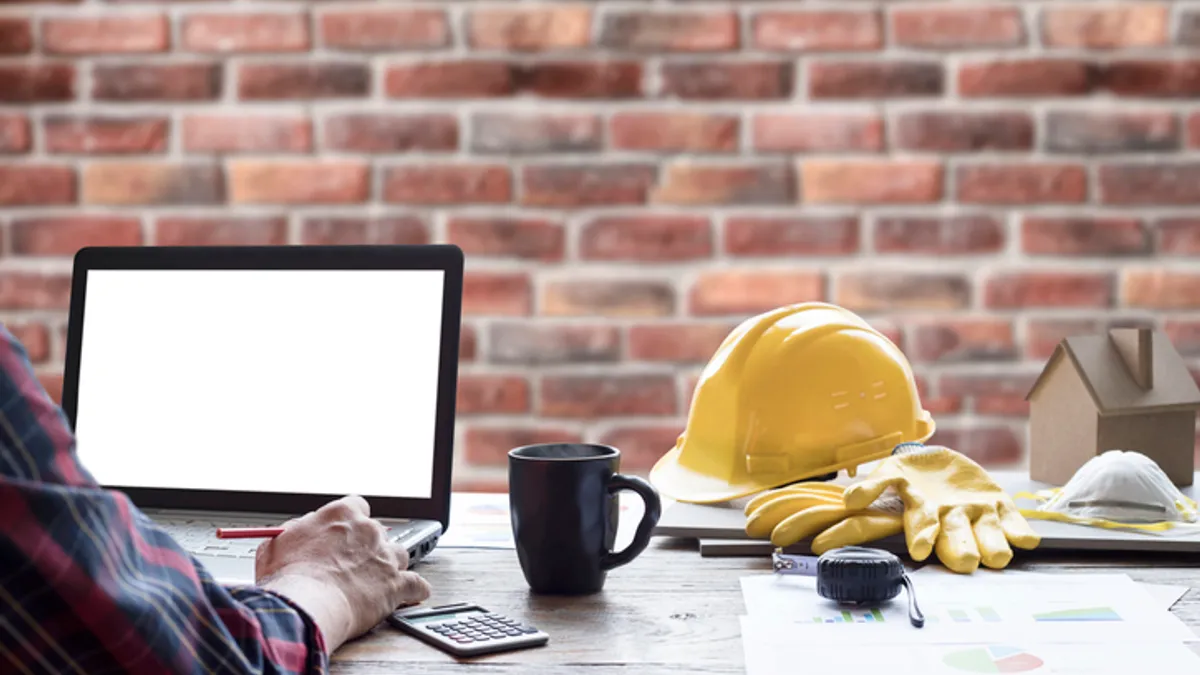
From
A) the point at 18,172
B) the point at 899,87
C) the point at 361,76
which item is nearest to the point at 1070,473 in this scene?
the point at 899,87

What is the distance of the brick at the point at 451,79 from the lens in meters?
1.62

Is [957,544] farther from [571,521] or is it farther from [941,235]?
[941,235]

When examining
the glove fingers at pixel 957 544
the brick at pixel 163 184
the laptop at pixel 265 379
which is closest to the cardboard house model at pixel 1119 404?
the glove fingers at pixel 957 544

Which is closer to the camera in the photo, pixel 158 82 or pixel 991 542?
pixel 991 542

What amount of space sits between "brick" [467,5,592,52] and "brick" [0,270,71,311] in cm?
71

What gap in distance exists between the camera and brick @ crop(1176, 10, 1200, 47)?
1570 millimetres

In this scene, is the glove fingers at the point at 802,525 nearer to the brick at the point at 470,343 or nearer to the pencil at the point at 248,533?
the pencil at the point at 248,533

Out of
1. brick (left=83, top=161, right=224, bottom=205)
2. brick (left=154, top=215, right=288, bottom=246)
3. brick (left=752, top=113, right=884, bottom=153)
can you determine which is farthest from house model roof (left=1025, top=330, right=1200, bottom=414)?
brick (left=83, top=161, right=224, bottom=205)

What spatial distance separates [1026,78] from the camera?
1584mm

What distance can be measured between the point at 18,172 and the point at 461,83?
677 millimetres

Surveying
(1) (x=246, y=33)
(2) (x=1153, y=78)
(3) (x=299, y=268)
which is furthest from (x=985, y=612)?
(1) (x=246, y=33)

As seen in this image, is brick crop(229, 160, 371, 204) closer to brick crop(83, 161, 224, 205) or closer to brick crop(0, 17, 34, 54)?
brick crop(83, 161, 224, 205)

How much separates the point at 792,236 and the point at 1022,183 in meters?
0.33

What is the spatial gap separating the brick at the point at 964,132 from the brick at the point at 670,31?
286mm
